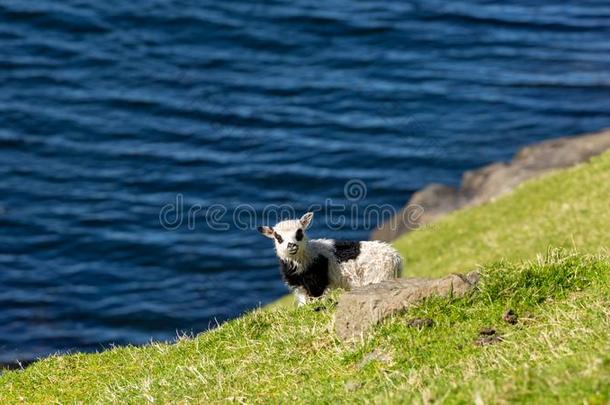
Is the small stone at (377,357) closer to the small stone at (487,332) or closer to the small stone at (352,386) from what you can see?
the small stone at (352,386)

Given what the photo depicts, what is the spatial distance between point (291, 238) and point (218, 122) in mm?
40992

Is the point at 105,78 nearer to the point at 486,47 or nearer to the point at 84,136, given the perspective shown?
the point at 84,136

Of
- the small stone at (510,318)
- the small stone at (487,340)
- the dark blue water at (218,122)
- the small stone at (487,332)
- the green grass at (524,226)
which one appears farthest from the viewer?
the dark blue water at (218,122)

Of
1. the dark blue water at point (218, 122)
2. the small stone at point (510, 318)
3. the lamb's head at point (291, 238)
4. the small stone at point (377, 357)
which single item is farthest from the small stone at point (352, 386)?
the dark blue water at point (218, 122)

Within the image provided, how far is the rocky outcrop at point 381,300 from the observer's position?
611 inches

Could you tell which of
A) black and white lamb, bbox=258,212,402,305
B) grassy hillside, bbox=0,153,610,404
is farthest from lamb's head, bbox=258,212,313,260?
grassy hillside, bbox=0,153,610,404

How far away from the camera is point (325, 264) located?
2023cm

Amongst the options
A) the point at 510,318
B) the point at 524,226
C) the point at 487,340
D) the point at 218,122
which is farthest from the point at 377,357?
the point at 218,122

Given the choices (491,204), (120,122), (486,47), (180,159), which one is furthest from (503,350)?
(486,47)

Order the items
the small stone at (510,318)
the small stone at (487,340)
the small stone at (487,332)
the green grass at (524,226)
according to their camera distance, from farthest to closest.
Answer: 1. the green grass at (524,226)
2. the small stone at (510,318)
3. the small stone at (487,332)
4. the small stone at (487,340)

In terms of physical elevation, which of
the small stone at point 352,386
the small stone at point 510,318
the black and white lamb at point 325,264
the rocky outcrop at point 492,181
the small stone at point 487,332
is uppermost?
the small stone at point 510,318

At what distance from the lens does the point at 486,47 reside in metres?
70.2
